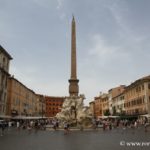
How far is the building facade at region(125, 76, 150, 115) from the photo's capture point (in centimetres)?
5134

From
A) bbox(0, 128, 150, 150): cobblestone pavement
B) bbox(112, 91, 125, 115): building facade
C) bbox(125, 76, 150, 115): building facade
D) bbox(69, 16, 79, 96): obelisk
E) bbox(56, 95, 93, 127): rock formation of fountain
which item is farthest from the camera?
bbox(112, 91, 125, 115): building facade

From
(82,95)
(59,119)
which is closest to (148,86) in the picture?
(82,95)

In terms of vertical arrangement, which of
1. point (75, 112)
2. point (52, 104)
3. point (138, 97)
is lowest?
point (75, 112)

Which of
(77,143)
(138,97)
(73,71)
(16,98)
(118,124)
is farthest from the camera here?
(16,98)

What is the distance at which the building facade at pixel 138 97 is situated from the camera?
51.3 m

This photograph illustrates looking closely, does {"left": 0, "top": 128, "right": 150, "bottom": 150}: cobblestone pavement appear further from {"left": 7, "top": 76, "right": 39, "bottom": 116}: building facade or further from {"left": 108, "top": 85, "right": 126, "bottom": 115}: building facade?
{"left": 108, "top": 85, "right": 126, "bottom": 115}: building facade

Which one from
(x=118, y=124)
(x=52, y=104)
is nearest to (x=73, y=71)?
(x=118, y=124)

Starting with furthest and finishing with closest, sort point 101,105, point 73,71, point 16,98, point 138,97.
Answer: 1. point 101,105
2. point 16,98
3. point 138,97
4. point 73,71

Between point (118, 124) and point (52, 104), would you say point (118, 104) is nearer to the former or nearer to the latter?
point (118, 124)

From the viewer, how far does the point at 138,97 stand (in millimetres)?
55875

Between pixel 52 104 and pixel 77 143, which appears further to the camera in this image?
pixel 52 104

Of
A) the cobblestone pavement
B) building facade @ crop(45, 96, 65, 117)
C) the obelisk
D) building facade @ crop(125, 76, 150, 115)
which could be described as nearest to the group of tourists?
the obelisk

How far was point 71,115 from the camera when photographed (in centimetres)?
3500

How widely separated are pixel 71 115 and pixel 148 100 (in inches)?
867
